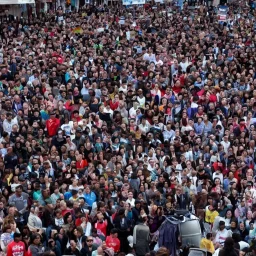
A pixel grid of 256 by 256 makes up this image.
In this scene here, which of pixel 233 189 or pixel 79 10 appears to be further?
pixel 79 10

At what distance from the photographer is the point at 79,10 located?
143 feet

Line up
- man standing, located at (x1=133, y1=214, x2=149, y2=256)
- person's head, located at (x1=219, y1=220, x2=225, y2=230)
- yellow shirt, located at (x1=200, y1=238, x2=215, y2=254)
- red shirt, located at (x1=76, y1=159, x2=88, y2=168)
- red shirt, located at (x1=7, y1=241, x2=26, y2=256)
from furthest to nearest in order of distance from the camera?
red shirt, located at (x1=76, y1=159, x2=88, y2=168) → person's head, located at (x1=219, y1=220, x2=225, y2=230) → man standing, located at (x1=133, y1=214, x2=149, y2=256) → yellow shirt, located at (x1=200, y1=238, x2=215, y2=254) → red shirt, located at (x1=7, y1=241, x2=26, y2=256)

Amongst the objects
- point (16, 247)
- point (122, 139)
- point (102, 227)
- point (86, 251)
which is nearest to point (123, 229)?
point (102, 227)

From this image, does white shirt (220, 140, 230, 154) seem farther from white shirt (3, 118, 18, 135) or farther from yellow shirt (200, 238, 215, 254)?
yellow shirt (200, 238, 215, 254)

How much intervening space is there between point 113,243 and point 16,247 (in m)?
1.82

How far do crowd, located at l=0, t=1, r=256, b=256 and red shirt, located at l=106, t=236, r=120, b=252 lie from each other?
30 mm

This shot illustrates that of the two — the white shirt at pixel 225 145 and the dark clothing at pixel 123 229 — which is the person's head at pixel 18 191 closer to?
the dark clothing at pixel 123 229

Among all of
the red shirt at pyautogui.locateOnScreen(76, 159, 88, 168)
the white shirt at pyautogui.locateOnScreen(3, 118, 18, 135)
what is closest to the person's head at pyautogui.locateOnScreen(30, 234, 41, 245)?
the red shirt at pyautogui.locateOnScreen(76, 159, 88, 168)

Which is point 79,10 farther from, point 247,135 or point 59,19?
point 247,135

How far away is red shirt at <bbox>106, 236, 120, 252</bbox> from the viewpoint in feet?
56.1

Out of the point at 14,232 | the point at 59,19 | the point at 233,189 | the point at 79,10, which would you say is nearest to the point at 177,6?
the point at 79,10

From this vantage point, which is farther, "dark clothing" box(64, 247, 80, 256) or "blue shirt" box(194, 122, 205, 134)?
"blue shirt" box(194, 122, 205, 134)

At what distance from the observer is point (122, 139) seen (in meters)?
22.3

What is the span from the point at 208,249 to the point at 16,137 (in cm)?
639
